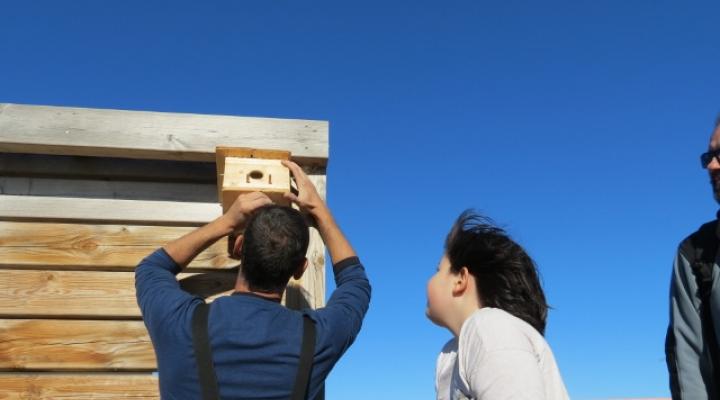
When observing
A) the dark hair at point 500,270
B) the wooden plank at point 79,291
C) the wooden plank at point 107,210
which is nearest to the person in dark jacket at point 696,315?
the dark hair at point 500,270

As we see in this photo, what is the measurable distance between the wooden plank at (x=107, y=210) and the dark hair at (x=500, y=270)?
1570mm

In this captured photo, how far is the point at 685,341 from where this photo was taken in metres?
2.81

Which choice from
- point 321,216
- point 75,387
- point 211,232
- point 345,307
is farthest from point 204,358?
point 75,387

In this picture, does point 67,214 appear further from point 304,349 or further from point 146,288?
point 304,349

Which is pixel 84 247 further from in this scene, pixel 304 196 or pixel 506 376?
pixel 506 376

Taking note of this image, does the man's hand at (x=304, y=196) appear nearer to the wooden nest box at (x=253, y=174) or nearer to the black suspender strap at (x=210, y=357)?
the wooden nest box at (x=253, y=174)

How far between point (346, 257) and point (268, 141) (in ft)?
2.98

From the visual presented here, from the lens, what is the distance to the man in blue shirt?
2385 millimetres

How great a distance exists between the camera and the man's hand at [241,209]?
3061 millimetres

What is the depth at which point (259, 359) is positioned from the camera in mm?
2395

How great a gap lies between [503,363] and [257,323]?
88 cm

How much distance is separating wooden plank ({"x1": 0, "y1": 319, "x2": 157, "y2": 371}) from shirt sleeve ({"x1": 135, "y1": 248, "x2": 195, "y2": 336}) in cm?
68

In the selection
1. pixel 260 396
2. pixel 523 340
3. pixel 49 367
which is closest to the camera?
pixel 523 340

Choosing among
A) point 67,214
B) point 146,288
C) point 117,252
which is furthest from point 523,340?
point 67,214
